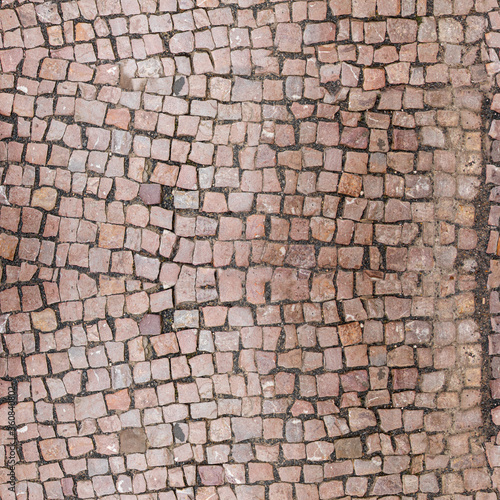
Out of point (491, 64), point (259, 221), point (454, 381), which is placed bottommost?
point (454, 381)

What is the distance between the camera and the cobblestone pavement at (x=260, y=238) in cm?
374

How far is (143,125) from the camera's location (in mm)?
3768

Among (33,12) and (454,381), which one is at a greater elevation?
(33,12)

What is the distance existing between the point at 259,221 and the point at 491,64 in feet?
8.44

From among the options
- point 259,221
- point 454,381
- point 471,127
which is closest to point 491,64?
point 471,127

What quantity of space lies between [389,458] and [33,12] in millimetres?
5295

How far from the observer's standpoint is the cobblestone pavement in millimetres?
3738

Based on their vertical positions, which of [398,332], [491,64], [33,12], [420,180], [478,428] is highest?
[33,12]

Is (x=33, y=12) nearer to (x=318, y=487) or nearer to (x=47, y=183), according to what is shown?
(x=47, y=183)

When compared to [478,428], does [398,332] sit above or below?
above

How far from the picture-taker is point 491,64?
3740 mm

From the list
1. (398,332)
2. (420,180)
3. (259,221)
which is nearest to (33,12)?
(259,221)

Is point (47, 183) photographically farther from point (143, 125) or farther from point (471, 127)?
point (471, 127)

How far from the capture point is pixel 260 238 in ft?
12.3
